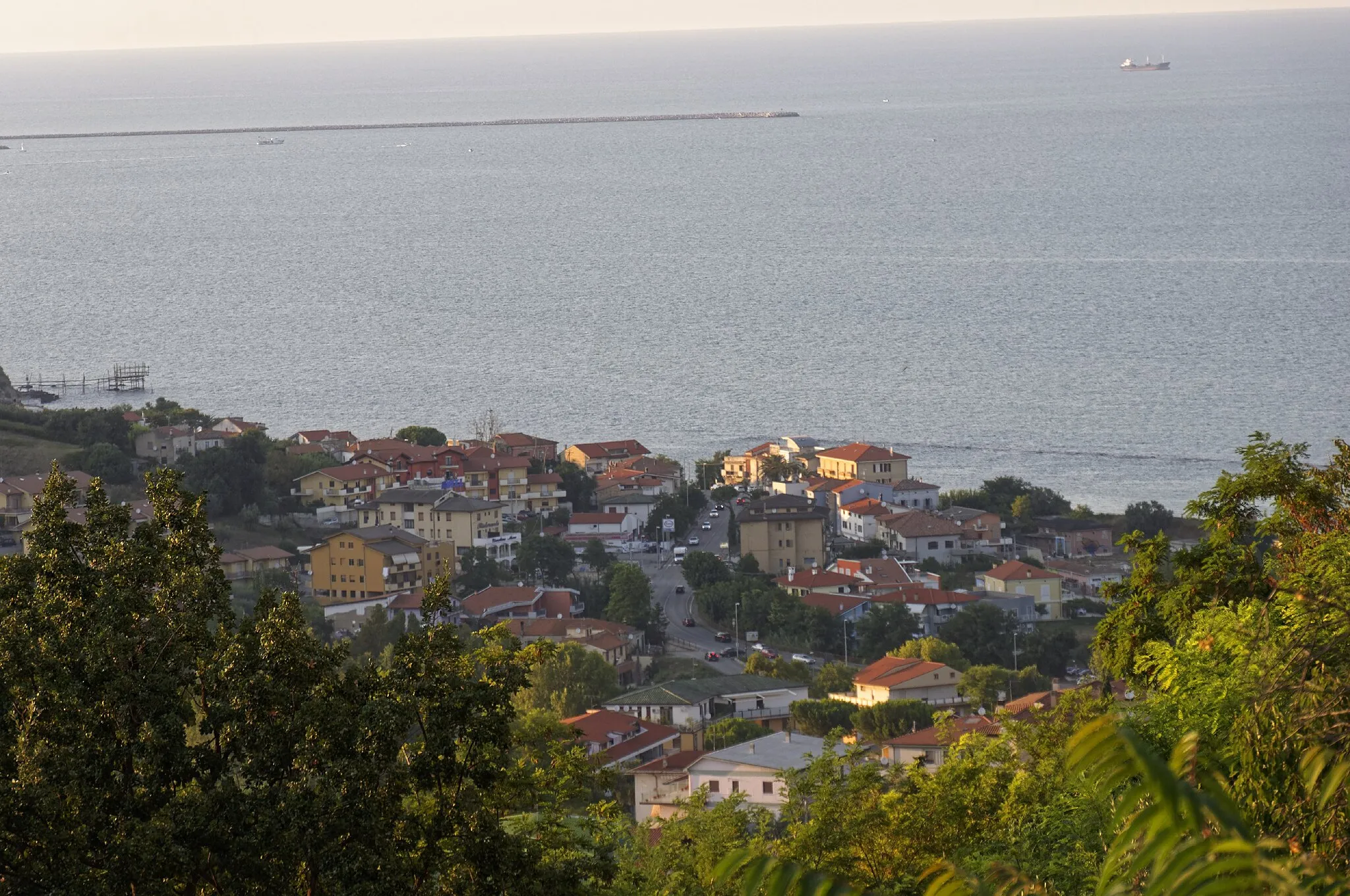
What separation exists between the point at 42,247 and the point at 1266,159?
210ft

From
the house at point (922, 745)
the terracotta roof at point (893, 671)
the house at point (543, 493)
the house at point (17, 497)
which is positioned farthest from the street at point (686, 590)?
the house at point (17, 497)

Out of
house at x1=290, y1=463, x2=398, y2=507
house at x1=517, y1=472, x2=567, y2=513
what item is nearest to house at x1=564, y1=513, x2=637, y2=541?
house at x1=517, y1=472, x2=567, y2=513

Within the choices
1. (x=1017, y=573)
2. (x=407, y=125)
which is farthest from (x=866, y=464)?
(x=407, y=125)

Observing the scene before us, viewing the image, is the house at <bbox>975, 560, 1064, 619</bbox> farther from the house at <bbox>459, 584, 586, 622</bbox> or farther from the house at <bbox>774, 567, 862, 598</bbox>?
the house at <bbox>459, 584, 586, 622</bbox>

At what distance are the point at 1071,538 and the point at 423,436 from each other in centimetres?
1417

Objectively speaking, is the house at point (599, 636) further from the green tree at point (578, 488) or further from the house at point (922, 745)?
the green tree at point (578, 488)

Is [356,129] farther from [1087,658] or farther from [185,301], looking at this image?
[1087,658]

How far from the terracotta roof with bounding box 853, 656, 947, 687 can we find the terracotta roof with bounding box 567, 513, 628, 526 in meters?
11.0

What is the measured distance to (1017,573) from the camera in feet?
93.9

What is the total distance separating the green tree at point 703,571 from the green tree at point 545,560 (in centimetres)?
223

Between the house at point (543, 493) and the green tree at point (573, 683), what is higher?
the house at point (543, 493)

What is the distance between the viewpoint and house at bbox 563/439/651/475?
36.8 metres

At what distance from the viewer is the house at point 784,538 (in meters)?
30.6

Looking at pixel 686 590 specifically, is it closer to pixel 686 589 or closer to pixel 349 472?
pixel 686 589
